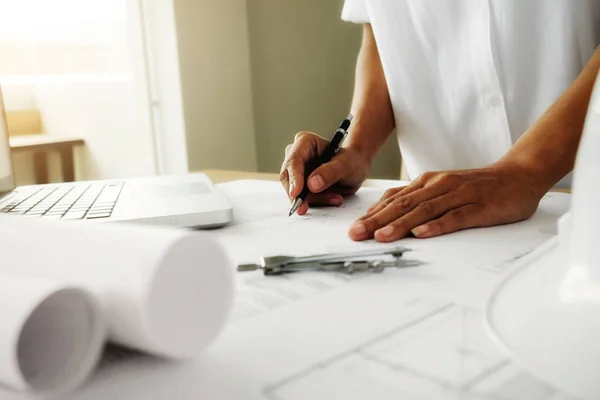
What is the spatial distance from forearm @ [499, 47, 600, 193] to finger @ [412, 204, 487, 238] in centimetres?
12

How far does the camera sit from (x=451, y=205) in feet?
1.84

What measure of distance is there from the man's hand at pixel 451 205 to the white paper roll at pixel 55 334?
0.31 metres

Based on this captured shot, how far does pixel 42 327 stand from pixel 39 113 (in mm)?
2161

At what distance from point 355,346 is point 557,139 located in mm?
475

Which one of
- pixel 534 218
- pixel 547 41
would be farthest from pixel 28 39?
pixel 534 218

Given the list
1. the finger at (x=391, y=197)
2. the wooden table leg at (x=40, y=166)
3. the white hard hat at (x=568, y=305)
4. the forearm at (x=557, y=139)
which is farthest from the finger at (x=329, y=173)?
the wooden table leg at (x=40, y=166)

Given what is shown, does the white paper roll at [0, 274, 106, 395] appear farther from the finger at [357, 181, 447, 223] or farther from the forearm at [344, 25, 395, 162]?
the forearm at [344, 25, 395, 162]

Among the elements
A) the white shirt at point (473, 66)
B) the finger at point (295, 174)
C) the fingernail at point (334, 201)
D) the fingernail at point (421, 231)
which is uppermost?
the white shirt at point (473, 66)

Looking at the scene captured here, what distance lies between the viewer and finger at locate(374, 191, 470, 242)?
1.70 feet

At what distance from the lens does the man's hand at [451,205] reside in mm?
529

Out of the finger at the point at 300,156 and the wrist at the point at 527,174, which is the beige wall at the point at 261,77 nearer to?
the finger at the point at 300,156

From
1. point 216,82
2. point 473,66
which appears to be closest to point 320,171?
point 473,66

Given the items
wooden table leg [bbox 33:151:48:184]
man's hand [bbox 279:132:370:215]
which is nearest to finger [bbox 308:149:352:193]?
man's hand [bbox 279:132:370:215]

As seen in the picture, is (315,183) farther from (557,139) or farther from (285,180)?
(557,139)
